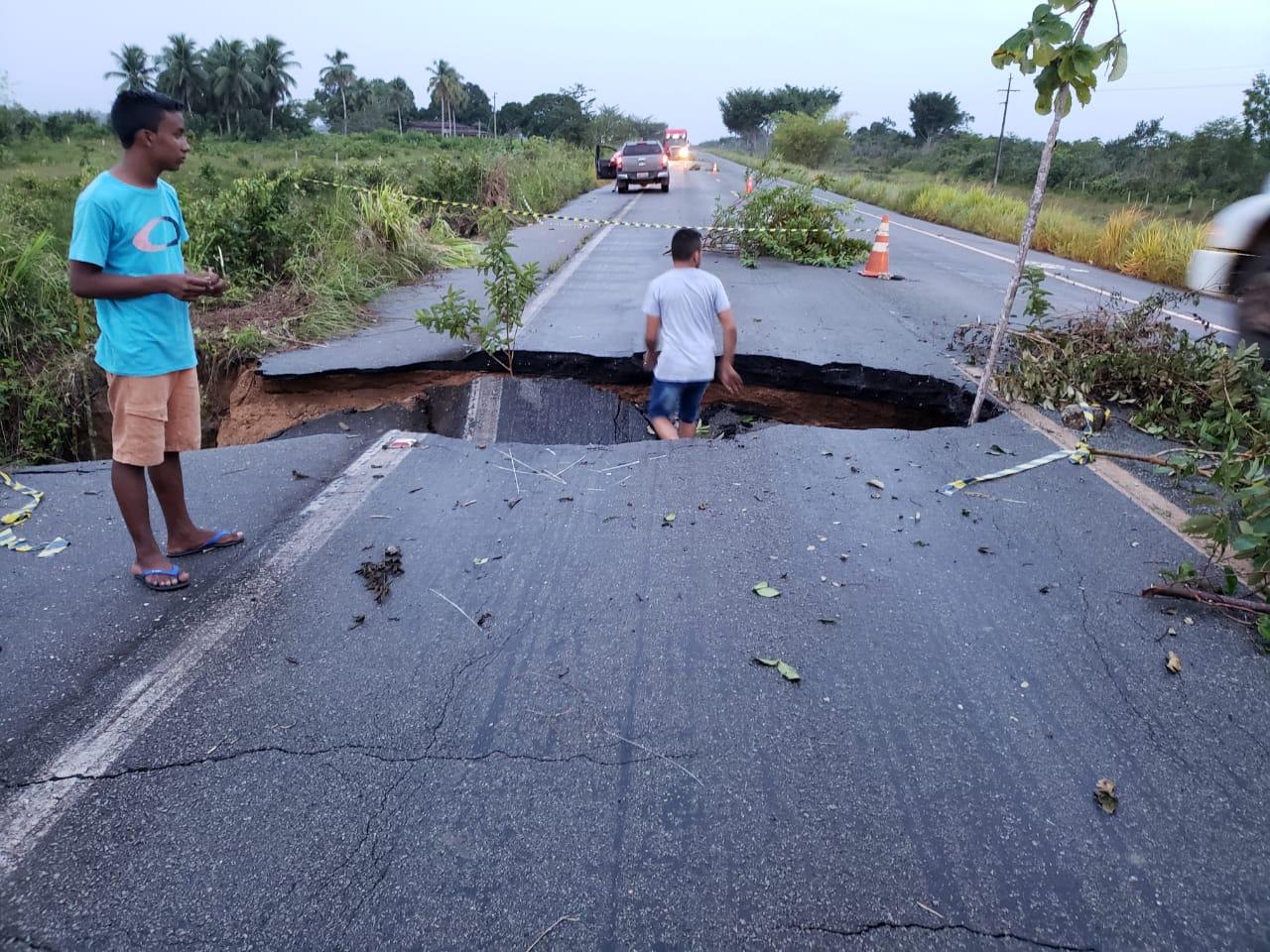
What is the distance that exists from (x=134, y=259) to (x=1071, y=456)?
5.17 metres

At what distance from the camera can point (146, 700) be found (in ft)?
8.59

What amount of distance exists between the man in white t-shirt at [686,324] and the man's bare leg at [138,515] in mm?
3205

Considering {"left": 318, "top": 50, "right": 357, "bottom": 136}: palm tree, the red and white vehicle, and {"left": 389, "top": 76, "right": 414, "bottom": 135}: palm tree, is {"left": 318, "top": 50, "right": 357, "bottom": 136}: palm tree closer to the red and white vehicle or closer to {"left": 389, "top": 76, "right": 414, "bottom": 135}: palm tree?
{"left": 389, "top": 76, "right": 414, "bottom": 135}: palm tree

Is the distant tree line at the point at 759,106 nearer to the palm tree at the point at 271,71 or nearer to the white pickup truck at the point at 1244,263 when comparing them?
the palm tree at the point at 271,71

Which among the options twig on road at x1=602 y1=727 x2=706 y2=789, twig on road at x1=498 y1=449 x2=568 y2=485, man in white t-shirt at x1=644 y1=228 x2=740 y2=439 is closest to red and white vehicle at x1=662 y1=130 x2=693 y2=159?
man in white t-shirt at x1=644 y1=228 x2=740 y2=439

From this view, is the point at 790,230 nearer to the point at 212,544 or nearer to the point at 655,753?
the point at 212,544

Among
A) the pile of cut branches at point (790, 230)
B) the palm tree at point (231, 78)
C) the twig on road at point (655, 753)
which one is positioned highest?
the palm tree at point (231, 78)

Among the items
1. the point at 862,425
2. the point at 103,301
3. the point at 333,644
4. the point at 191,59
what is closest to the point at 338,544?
the point at 333,644

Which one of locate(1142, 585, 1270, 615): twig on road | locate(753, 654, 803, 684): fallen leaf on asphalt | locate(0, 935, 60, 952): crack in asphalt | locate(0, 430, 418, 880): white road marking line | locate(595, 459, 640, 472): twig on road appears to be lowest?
locate(0, 935, 60, 952): crack in asphalt

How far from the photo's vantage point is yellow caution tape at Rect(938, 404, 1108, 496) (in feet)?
15.1

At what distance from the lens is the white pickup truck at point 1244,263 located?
531 centimetres

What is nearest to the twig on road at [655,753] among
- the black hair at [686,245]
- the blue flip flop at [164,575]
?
the blue flip flop at [164,575]

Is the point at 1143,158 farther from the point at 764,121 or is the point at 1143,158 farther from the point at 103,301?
the point at 764,121

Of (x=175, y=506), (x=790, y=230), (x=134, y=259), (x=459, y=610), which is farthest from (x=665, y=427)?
(x=790, y=230)
